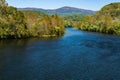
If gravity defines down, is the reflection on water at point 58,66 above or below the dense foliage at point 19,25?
below

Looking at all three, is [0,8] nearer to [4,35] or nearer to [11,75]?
[4,35]

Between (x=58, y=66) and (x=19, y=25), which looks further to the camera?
(x=19, y=25)

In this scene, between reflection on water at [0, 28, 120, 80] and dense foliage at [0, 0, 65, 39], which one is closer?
reflection on water at [0, 28, 120, 80]

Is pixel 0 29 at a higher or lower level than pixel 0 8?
lower

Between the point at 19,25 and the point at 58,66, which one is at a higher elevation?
the point at 19,25

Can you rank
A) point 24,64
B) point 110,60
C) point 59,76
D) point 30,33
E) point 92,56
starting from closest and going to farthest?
point 59,76
point 24,64
point 110,60
point 92,56
point 30,33

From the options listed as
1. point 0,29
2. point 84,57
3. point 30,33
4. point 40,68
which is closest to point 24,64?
point 40,68

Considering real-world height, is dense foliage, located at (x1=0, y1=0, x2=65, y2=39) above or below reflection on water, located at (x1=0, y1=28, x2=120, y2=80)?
above

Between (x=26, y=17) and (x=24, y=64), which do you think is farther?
(x=26, y=17)

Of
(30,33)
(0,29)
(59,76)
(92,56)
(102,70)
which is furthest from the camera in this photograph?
(30,33)

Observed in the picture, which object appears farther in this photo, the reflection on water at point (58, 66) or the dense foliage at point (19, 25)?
the dense foliage at point (19, 25)

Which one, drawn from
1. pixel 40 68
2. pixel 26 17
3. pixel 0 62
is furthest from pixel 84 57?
pixel 26 17
